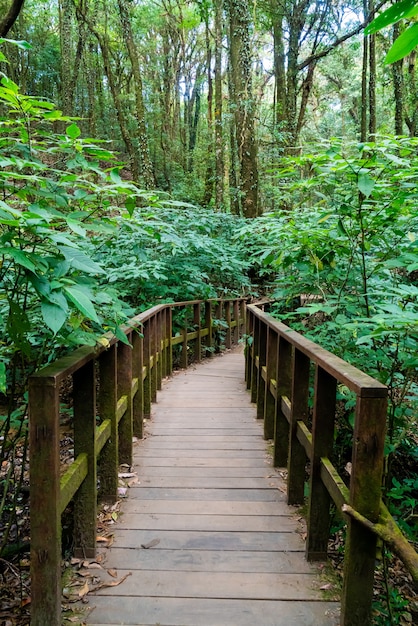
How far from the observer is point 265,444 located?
401 cm

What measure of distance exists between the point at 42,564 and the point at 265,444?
8.46 ft

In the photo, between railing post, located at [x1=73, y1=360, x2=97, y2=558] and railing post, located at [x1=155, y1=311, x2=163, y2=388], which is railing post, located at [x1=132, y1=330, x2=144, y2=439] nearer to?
railing post, located at [x1=155, y1=311, x2=163, y2=388]

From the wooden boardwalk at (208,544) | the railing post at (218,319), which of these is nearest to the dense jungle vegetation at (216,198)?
the wooden boardwalk at (208,544)

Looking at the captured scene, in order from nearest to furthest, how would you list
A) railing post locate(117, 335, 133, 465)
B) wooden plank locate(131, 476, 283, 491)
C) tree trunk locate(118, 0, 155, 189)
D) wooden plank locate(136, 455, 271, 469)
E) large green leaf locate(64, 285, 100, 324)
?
1. large green leaf locate(64, 285, 100, 324)
2. wooden plank locate(131, 476, 283, 491)
3. railing post locate(117, 335, 133, 465)
4. wooden plank locate(136, 455, 271, 469)
5. tree trunk locate(118, 0, 155, 189)

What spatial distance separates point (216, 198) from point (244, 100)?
161 inches

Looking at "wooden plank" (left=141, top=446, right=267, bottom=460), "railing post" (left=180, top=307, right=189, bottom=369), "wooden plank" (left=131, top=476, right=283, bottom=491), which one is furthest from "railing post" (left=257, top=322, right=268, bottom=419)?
"railing post" (left=180, top=307, right=189, bottom=369)

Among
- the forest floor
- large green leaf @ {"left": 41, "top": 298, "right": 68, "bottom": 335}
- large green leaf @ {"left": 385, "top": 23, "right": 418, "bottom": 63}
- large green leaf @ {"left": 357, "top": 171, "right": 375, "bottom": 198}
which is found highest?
large green leaf @ {"left": 357, "top": 171, "right": 375, "bottom": 198}

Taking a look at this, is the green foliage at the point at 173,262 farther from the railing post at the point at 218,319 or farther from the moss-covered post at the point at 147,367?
the moss-covered post at the point at 147,367

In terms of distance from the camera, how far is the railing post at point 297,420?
2.73 m

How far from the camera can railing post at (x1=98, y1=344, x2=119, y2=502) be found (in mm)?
2654

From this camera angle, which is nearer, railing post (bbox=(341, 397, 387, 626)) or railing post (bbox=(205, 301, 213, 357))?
railing post (bbox=(341, 397, 387, 626))

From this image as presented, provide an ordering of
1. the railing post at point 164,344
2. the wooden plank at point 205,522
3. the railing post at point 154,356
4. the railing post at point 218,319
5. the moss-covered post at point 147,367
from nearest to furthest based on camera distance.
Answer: the wooden plank at point 205,522
the moss-covered post at point 147,367
the railing post at point 154,356
the railing post at point 164,344
the railing post at point 218,319

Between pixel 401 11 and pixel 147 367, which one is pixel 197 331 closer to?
→ pixel 147 367

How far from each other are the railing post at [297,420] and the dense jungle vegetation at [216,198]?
0.93 ft
